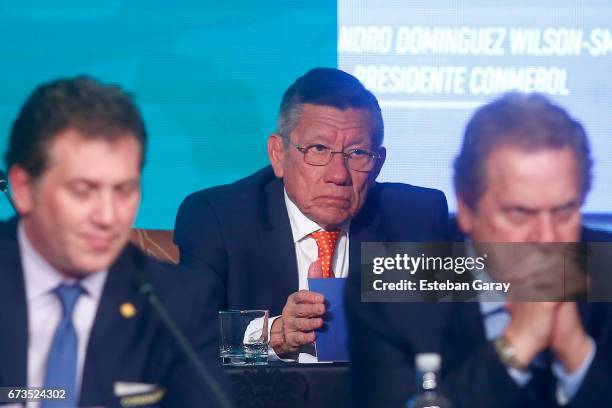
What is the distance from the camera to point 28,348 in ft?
10.8

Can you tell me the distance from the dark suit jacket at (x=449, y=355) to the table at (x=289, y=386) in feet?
0.19

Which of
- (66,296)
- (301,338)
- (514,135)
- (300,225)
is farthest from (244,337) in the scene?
(514,135)

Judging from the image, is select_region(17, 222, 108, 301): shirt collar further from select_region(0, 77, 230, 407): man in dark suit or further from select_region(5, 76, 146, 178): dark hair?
select_region(5, 76, 146, 178): dark hair

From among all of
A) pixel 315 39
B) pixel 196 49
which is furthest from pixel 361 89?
pixel 196 49

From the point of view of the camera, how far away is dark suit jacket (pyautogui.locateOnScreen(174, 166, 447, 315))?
3615 mm

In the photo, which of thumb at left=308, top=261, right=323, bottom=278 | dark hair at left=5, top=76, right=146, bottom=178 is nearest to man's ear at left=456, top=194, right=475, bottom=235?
thumb at left=308, top=261, right=323, bottom=278

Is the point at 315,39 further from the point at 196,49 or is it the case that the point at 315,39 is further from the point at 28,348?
the point at 28,348

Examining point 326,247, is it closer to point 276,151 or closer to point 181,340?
point 276,151

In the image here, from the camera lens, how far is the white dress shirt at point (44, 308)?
3.26 m

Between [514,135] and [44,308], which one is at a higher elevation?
[514,135]

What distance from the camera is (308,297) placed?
355 centimetres

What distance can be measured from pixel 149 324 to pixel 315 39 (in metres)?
1.02

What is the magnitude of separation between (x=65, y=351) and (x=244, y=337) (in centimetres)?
53

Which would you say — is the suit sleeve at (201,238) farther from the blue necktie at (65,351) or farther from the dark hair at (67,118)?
the blue necktie at (65,351)
